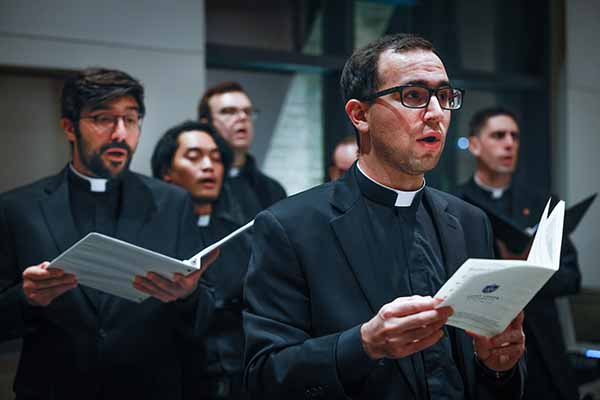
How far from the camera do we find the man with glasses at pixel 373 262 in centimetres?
174

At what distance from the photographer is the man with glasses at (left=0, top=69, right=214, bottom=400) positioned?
99.8 inches

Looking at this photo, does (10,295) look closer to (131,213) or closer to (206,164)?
(131,213)

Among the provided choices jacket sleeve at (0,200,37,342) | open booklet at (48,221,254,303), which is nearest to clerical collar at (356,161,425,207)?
open booklet at (48,221,254,303)

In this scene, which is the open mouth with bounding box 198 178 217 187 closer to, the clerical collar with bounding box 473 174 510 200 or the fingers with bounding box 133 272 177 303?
the fingers with bounding box 133 272 177 303

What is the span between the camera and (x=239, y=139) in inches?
161

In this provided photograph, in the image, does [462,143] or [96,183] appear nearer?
[96,183]

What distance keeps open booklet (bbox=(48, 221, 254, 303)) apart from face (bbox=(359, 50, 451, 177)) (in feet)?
1.55

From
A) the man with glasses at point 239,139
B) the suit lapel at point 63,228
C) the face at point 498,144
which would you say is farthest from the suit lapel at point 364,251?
the face at point 498,144

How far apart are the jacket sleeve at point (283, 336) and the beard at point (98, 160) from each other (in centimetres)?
103

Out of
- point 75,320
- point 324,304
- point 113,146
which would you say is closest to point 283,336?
point 324,304

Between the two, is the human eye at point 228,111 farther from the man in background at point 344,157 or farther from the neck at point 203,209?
the man in background at point 344,157

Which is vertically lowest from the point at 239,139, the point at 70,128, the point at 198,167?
the point at 198,167

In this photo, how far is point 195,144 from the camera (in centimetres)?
359

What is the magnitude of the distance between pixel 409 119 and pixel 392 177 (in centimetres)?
18
